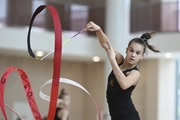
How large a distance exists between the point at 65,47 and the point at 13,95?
279cm

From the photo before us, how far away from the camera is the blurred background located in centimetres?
1264

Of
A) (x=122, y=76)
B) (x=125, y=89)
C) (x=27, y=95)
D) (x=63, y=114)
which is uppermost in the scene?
(x=122, y=76)

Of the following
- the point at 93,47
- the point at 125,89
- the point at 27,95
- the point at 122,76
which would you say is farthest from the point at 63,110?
the point at 93,47

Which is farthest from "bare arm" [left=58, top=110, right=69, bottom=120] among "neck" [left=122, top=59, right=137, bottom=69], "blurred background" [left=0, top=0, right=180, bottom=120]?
"blurred background" [left=0, top=0, right=180, bottom=120]

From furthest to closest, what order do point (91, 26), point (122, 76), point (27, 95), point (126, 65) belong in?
point (27, 95)
point (126, 65)
point (91, 26)
point (122, 76)

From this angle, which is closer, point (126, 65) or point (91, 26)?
point (91, 26)

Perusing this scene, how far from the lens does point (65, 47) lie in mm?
13422

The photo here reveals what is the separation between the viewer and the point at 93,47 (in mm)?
13977

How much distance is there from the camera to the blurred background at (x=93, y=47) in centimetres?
1264

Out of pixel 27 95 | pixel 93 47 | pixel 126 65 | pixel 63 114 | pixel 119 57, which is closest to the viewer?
pixel 126 65

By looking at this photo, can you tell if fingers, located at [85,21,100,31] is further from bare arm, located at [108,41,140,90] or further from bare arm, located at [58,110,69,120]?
bare arm, located at [58,110,69,120]

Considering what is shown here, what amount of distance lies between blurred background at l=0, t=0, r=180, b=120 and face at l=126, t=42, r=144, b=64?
366 inches

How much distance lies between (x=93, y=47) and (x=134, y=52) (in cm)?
1065

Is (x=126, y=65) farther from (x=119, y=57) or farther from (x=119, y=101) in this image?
(x=119, y=101)
